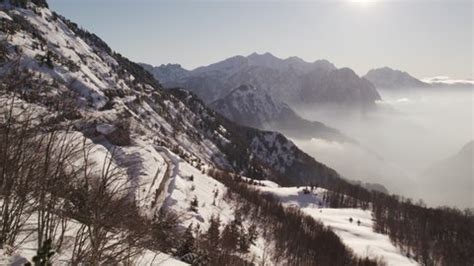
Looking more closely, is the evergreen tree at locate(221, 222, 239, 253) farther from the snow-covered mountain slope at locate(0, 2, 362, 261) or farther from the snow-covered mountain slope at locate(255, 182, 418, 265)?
the snow-covered mountain slope at locate(255, 182, 418, 265)

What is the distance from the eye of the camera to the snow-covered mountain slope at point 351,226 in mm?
93062

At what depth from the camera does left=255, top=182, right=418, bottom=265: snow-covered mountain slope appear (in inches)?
3664

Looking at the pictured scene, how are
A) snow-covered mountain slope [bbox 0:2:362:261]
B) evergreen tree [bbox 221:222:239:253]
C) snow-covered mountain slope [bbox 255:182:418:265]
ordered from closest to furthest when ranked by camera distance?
evergreen tree [bbox 221:222:239:253] < snow-covered mountain slope [bbox 0:2:362:261] < snow-covered mountain slope [bbox 255:182:418:265]

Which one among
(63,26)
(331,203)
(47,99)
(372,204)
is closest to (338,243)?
(331,203)

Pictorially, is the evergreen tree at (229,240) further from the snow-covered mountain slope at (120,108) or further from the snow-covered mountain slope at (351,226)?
the snow-covered mountain slope at (351,226)

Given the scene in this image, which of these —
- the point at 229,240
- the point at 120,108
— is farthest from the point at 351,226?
the point at 229,240

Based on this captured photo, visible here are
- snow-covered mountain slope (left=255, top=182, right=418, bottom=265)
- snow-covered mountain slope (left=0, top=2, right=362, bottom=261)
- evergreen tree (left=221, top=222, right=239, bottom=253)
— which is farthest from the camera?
snow-covered mountain slope (left=255, top=182, right=418, bottom=265)

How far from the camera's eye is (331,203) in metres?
145

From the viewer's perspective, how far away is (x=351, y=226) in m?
108

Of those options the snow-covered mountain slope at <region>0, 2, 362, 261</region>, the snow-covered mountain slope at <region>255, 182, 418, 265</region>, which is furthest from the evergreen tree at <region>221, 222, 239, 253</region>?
the snow-covered mountain slope at <region>255, 182, 418, 265</region>

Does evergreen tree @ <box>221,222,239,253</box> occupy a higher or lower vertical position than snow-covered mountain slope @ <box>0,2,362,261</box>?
lower

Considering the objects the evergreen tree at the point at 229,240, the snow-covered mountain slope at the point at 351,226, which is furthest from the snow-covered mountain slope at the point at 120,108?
the snow-covered mountain slope at the point at 351,226

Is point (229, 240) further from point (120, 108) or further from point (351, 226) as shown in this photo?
point (120, 108)

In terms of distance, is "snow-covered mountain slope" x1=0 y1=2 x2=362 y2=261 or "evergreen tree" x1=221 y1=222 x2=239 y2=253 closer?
"evergreen tree" x1=221 y1=222 x2=239 y2=253
